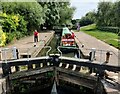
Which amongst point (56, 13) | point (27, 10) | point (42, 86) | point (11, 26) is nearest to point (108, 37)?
point (27, 10)

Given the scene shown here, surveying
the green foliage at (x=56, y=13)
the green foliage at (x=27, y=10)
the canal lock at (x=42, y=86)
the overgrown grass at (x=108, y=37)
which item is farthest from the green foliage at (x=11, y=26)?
the green foliage at (x=56, y=13)

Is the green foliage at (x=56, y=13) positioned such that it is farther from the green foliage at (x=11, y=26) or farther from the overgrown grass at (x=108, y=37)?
the green foliage at (x=11, y=26)

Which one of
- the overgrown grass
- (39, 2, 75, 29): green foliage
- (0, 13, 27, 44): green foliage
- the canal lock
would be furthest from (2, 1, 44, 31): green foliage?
the canal lock

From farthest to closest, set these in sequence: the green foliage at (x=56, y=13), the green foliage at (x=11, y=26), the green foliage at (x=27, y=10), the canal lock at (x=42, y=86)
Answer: the green foliage at (x=56, y=13) → the green foliage at (x=27, y=10) → the green foliage at (x=11, y=26) → the canal lock at (x=42, y=86)

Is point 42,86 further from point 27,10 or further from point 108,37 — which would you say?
point 27,10

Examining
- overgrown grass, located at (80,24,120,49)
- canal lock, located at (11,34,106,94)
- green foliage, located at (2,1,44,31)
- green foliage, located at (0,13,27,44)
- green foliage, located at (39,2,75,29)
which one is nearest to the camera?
canal lock, located at (11,34,106,94)

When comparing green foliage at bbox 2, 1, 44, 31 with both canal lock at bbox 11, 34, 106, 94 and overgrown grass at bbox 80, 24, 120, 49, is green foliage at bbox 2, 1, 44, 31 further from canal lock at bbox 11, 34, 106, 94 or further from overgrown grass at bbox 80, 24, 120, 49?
canal lock at bbox 11, 34, 106, 94

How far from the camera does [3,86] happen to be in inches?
335

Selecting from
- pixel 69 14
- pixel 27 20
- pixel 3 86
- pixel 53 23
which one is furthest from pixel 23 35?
pixel 69 14

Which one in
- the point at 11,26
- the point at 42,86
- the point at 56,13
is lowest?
the point at 42,86

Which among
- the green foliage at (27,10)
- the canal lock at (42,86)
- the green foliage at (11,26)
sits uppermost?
the green foliage at (27,10)

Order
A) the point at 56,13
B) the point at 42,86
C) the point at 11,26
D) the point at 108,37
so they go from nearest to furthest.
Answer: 1. the point at 42,86
2. the point at 11,26
3. the point at 108,37
4. the point at 56,13

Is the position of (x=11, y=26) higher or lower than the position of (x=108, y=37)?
higher

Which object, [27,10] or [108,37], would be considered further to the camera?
[27,10]
